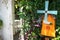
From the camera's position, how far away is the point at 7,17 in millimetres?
4918

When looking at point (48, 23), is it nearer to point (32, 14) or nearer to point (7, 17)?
point (32, 14)

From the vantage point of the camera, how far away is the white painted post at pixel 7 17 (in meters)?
4.79

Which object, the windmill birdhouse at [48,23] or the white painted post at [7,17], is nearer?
the windmill birdhouse at [48,23]

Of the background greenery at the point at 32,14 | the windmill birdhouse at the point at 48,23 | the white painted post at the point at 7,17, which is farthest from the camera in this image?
the white painted post at the point at 7,17

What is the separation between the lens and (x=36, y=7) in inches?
165

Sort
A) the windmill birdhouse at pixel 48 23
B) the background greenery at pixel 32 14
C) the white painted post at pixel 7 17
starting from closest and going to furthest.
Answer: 1. the windmill birdhouse at pixel 48 23
2. the background greenery at pixel 32 14
3. the white painted post at pixel 7 17

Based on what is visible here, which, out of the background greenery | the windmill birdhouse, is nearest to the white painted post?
the background greenery

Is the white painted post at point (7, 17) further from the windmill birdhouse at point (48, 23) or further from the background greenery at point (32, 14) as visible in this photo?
the windmill birdhouse at point (48, 23)

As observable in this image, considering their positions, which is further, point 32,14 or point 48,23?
point 32,14

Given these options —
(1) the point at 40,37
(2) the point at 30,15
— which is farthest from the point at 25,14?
(1) the point at 40,37

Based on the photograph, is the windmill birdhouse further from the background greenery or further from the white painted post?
the white painted post

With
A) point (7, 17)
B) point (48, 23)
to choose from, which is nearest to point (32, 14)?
point (48, 23)

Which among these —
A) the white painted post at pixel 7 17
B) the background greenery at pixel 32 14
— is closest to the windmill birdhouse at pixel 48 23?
the background greenery at pixel 32 14

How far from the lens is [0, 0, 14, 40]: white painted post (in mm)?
4789
